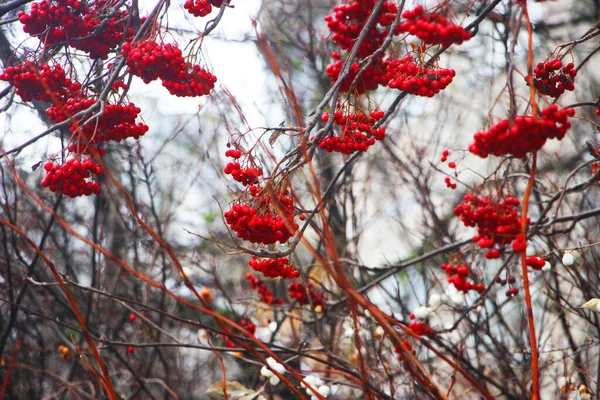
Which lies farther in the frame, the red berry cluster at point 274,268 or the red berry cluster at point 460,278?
the red berry cluster at point 460,278

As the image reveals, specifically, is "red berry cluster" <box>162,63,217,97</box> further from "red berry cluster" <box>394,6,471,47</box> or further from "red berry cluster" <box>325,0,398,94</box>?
"red berry cluster" <box>394,6,471,47</box>

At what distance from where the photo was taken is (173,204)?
5.95m

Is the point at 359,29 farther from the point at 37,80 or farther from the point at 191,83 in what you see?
the point at 37,80

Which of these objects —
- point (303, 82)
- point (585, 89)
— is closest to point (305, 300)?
point (303, 82)

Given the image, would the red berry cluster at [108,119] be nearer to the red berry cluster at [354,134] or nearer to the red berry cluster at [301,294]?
the red berry cluster at [354,134]

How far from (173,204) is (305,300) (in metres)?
2.74

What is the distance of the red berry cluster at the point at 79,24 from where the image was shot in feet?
7.57

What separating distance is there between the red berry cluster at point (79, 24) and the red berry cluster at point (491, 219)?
158 cm

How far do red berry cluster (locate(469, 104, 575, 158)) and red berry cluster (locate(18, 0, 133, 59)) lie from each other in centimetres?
155

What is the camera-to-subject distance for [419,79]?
2021mm

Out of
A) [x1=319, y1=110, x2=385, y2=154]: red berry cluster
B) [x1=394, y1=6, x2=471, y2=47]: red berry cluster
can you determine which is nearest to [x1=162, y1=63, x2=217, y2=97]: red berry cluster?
[x1=319, y1=110, x2=385, y2=154]: red berry cluster

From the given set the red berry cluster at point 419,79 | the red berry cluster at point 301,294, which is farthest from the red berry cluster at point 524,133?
the red berry cluster at point 301,294

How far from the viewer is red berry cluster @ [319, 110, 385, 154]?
208 cm

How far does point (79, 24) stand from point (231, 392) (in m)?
1.81
